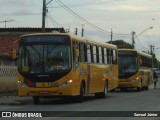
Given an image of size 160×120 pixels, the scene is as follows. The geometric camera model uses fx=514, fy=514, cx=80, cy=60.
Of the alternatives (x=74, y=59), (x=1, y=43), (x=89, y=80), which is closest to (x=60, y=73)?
(x=74, y=59)

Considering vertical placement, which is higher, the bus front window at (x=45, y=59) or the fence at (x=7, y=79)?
the bus front window at (x=45, y=59)

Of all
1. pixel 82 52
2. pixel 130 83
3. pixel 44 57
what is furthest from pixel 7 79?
pixel 130 83

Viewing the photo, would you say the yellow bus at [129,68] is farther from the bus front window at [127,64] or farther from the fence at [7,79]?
the fence at [7,79]

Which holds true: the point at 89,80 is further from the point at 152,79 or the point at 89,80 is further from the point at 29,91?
the point at 152,79

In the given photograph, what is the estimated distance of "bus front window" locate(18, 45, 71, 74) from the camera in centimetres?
2269

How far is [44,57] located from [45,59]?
101 millimetres

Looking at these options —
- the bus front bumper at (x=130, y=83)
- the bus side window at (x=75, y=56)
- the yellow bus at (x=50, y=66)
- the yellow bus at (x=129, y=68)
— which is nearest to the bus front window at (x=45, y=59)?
the yellow bus at (x=50, y=66)

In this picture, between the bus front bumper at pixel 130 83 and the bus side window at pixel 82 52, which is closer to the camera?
the bus side window at pixel 82 52

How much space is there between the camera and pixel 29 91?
22703 millimetres

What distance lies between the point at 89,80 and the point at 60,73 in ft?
11.3

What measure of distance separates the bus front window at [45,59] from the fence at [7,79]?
25.9 feet

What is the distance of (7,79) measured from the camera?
31.8 m

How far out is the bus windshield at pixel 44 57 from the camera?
22.7 metres

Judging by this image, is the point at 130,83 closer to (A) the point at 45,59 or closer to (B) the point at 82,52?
(B) the point at 82,52
